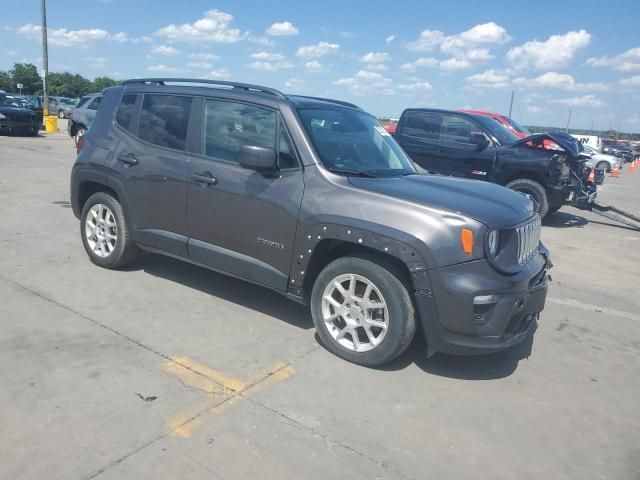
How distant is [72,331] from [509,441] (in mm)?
3174

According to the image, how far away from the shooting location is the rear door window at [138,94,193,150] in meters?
4.77

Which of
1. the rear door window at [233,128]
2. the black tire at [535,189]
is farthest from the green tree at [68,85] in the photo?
the rear door window at [233,128]

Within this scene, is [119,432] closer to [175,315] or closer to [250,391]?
[250,391]

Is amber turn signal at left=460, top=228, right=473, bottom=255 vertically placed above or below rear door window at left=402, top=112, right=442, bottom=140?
below

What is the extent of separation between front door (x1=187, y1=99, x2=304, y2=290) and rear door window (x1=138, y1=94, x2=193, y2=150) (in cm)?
25

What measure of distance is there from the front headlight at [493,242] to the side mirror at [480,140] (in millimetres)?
6965

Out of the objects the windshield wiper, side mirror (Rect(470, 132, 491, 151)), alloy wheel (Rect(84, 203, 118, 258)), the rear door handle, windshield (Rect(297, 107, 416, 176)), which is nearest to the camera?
the windshield wiper

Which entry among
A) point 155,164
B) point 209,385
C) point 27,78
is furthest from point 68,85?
point 209,385

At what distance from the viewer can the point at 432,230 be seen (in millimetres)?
3465

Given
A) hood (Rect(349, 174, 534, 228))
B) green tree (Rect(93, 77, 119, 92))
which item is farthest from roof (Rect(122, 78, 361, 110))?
green tree (Rect(93, 77, 119, 92))

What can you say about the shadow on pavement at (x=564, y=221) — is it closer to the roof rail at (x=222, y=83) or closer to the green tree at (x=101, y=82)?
the roof rail at (x=222, y=83)

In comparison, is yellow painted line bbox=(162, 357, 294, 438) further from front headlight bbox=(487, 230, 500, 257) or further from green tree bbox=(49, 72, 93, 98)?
green tree bbox=(49, 72, 93, 98)

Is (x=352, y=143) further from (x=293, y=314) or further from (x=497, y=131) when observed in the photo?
(x=497, y=131)

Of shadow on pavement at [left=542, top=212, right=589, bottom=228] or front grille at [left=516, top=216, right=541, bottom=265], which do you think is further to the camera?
shadow on pavement at [left=542, top=212, right=589, bottom=228]
